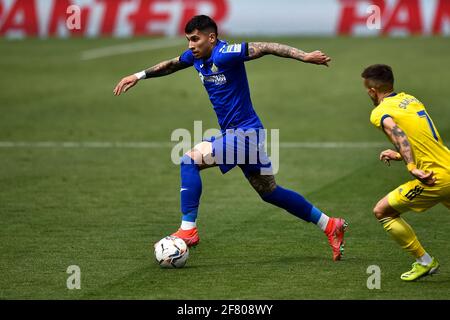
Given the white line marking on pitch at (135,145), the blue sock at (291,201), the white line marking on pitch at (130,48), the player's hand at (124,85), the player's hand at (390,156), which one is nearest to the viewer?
the player's hand at (390,156)

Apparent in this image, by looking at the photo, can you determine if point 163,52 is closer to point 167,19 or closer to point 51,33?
point 167,19

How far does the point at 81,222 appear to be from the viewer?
1178 cm

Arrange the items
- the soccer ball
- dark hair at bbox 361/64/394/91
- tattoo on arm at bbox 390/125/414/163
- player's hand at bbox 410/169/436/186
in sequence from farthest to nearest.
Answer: the soccer ball < dark hair at bbox 361/64/394/91 < tattoo on arm at bbox 390/125/414/163 < player's hand at bbox 410/169/436/186

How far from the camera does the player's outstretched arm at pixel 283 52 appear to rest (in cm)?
926

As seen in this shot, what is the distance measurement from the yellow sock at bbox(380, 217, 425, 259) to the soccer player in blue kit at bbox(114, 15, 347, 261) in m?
0.96

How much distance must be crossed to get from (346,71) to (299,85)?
2.11 metres

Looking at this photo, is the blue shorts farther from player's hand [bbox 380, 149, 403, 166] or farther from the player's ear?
player's hand [bbox 380, 149, 403, 166]

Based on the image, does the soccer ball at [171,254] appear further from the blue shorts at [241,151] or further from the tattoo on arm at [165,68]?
the tattoo on arm at [165,68]

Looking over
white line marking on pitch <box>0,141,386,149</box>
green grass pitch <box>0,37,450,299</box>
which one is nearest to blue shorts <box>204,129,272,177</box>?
green grass pitch <box>0,37,450,299</box>

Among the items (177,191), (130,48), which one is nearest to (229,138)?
(177,191)

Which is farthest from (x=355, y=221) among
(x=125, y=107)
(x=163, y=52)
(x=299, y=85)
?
(x=163, y=52)

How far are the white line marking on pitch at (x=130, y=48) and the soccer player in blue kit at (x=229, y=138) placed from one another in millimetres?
19871

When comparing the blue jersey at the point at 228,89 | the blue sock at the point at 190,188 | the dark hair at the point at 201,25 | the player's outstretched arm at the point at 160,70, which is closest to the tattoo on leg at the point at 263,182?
the blue jersey at the point at 228,89

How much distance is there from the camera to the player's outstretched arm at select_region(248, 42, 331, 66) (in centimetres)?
926
